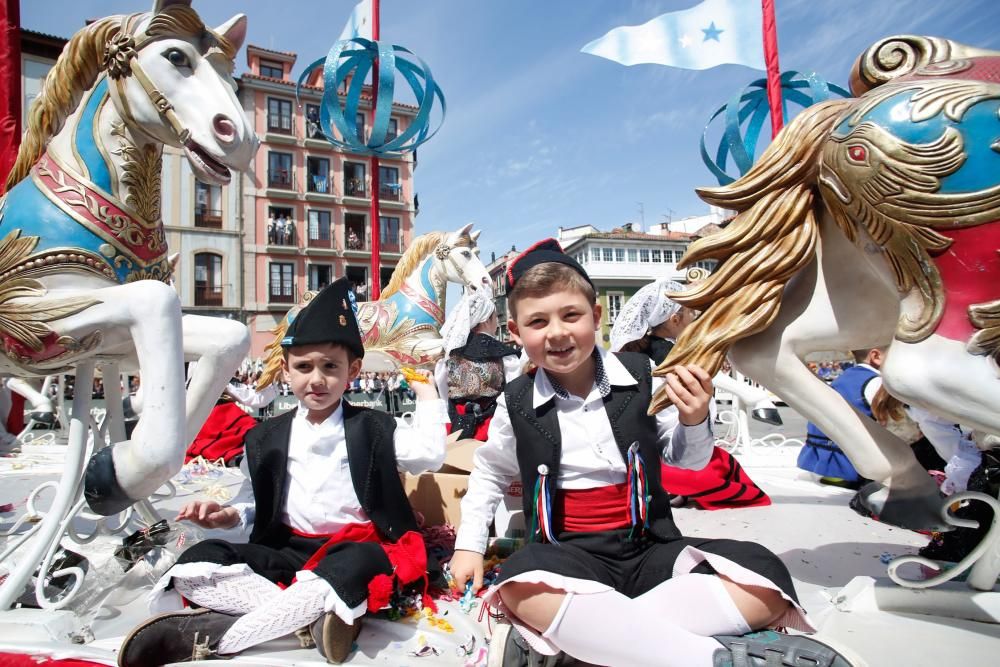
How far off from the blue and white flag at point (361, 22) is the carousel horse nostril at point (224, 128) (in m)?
5.41

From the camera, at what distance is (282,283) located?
24.2 meters

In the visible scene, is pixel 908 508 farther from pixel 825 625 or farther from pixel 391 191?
pixel 391 191

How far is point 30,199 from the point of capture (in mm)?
1821

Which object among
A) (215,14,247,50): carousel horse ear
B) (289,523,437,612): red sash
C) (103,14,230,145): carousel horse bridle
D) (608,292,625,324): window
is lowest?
(289,523,437,612): red sash

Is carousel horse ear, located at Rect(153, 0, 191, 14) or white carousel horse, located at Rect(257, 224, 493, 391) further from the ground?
carousel horse ear, located at Rect(153, 0, 191, 14)

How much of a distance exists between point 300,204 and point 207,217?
399 cm

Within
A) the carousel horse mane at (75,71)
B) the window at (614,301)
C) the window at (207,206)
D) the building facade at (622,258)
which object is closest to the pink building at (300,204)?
the window at (207,206)

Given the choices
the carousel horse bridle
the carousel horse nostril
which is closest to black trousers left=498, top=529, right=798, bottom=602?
the carousel horse nostril

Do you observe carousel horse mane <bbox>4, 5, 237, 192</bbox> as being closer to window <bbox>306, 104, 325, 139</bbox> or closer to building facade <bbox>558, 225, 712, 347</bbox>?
window <bbox>306, 104, 325, 139</bbox>

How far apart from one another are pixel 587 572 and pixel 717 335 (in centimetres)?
77

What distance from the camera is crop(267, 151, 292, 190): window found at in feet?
81.0

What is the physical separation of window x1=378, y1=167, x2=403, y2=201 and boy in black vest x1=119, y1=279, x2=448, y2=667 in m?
26.1

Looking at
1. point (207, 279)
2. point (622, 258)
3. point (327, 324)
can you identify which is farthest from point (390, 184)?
point (327, 324)

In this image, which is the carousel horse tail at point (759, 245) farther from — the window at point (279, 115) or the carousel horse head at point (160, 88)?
the window at point (279, 115)
